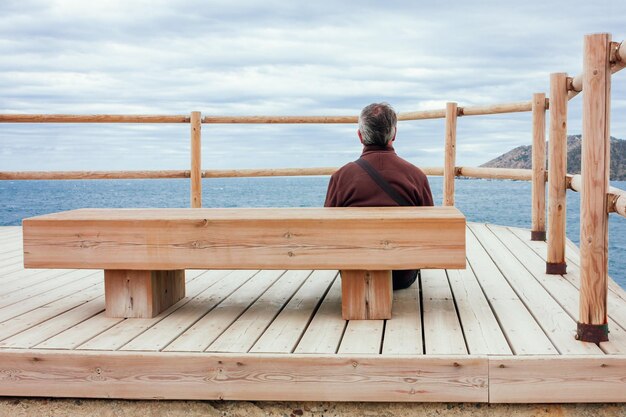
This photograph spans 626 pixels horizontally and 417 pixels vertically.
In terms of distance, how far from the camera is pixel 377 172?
322 cm

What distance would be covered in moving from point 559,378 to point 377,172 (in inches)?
51.3

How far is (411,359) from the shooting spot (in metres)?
2.32

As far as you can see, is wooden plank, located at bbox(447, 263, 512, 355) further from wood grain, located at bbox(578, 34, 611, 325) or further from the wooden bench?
wood grain, located at bbox(578, 34, 611, 325)

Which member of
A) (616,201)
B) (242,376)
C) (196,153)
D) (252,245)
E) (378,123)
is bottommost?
(242,376)

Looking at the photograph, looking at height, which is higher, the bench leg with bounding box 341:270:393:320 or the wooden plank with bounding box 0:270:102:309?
the bench leg with bounding box 341:270:393:320

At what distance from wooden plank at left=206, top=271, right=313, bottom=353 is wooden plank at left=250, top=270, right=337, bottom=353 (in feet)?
0.10

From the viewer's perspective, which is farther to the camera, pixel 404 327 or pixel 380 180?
pixel 380 180

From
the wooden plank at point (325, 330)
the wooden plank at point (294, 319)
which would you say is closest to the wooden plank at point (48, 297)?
the wooden plank at point (294, 319)

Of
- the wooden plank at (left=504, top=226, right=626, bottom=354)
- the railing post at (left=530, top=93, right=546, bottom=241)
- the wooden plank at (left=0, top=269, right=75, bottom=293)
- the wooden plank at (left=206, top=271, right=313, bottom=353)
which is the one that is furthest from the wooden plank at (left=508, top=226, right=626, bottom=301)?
the wooden plank at (left=0, top=269, right=75, bottom=293)

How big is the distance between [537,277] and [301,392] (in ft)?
6.68

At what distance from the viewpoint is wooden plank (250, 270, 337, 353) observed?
2.53 meters

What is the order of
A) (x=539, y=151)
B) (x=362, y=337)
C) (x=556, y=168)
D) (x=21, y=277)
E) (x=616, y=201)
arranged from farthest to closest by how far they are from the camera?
(x=539, y=151), (x=21, y=277), (x=556, y=168), (x=362, y=337), (x=616, y=201)

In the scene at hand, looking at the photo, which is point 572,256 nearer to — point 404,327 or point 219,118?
point 404,327

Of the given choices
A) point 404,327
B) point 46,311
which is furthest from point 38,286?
point 404,327
